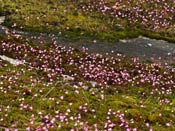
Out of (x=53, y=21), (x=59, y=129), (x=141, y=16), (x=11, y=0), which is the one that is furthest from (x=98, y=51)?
(x=59, y=129)

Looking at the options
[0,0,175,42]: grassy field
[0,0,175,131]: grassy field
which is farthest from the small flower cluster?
[0,0,175,131]: grassy field

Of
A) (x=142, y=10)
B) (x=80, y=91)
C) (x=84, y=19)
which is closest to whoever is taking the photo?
(x=80, y=91)

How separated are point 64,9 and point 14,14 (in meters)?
5.25

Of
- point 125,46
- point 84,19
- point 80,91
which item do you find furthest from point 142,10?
point 80,91

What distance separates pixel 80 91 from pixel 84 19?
21.3m

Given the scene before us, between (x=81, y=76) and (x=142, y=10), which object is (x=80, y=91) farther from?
(x=142, y=10)

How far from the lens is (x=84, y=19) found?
40375mm

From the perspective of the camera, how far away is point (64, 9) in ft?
139

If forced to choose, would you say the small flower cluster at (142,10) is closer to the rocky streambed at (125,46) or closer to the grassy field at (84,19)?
the grassy field at (84,19)

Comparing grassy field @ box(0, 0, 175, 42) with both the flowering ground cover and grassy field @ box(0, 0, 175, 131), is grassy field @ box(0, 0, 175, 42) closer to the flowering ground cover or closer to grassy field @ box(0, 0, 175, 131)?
grassy field @ box(0, 0, 175, 131)

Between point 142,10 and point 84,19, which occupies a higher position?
point 142,10

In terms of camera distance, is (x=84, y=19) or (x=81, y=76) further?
(x=84, y=19)

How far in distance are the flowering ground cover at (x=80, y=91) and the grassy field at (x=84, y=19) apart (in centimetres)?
596

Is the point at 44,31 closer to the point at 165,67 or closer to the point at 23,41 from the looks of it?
the point at 23,41
